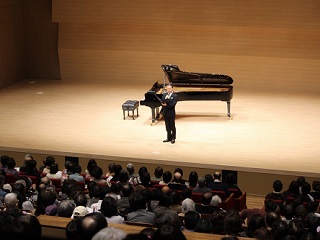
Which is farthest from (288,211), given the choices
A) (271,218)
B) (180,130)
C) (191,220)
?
(180,130)

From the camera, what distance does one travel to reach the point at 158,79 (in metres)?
16.7

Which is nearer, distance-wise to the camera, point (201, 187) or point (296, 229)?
point (296, 229)

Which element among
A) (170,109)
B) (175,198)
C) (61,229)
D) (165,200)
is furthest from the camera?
Result: (170,109)

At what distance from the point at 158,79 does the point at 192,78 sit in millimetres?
3963

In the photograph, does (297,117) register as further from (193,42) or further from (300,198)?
(300,198)

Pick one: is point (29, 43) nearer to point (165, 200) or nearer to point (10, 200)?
point (10, 200)

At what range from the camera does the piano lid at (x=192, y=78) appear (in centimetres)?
1276

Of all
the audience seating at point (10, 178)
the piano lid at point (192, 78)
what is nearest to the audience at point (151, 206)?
the audience seating at point (10, 178)

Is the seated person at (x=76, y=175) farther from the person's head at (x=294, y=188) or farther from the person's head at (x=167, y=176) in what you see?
the person's head at (x=294, y=188)

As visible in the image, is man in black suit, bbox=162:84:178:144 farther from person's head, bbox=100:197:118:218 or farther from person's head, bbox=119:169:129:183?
person's head, bbox=100:197:118:218

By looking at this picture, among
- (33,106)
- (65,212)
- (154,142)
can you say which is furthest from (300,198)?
(33,106)

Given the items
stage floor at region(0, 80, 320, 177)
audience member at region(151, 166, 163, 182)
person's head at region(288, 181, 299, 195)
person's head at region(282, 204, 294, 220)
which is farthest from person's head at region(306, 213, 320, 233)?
stage floor at region(0, 80, 320, 177)

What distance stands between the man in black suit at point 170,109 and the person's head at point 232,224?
5.80 m

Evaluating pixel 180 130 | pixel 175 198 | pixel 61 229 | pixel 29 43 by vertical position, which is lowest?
pixel 180 130
